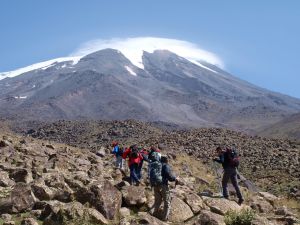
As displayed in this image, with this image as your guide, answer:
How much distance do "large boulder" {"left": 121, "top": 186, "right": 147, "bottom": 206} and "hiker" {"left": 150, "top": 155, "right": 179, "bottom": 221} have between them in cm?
36

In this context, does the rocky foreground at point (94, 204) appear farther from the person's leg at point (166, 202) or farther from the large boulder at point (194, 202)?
the person's leg at point (166, 202)

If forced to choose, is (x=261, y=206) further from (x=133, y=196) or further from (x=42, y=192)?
(x=42, y=192)

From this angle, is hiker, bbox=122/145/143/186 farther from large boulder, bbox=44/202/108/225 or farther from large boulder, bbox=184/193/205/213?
large boulder, bbox=44/202/108/225

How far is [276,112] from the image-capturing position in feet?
586

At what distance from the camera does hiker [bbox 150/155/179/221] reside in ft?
36.4

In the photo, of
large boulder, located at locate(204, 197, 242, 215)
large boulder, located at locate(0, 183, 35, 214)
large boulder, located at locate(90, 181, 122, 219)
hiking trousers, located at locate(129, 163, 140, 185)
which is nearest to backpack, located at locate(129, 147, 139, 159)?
hiking trousers, located at locate(129, 163, 140, 185)

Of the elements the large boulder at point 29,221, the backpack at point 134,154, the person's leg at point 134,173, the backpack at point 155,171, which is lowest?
the large boulder at point 29,221

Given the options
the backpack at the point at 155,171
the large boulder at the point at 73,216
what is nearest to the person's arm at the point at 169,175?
the backpack at the point at 155,171

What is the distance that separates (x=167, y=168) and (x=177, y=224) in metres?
1.29

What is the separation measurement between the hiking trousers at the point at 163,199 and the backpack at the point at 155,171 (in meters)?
0.13

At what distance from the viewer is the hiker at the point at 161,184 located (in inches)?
437

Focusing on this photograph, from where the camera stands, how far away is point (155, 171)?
38.0 feet

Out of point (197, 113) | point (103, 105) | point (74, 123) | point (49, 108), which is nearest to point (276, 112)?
point (197, 113)

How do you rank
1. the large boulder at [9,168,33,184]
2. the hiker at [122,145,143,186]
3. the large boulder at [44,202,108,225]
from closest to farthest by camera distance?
the large boulder at [44,202,108,225] → the large boulder at [9,168,33,184] → the hiker at [122,145,143,186]
